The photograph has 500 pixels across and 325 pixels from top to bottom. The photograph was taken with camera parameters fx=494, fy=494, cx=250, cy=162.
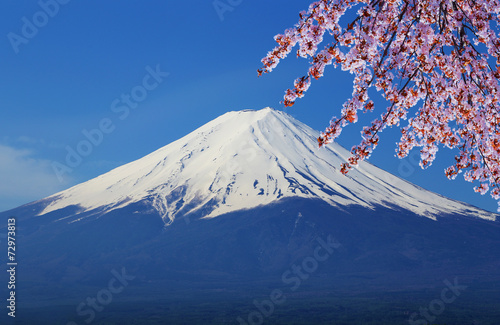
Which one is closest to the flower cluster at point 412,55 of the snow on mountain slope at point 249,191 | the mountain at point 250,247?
the mountain at point 250,247

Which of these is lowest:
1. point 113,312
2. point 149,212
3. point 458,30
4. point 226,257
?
point 458,30

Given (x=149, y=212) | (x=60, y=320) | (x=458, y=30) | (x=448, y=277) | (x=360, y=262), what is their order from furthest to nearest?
(x=149, y=212) < (x=360, y=262) < (x=448, y=277) < (x=60, y=320) < (x=458, y=30)

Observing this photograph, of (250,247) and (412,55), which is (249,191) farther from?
(412,55)

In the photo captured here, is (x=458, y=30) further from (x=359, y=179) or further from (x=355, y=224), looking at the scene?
(x=359, y=179)

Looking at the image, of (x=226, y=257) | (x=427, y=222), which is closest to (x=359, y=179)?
(x=427, y=222)

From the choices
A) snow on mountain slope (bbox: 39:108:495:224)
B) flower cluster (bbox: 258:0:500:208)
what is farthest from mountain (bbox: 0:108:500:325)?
flower cluster (bbox: 258:0:500:208)

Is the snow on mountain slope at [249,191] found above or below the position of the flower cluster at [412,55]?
above

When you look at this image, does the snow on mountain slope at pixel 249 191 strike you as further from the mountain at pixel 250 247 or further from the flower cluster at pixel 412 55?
the flower cluster at pixel 412 55

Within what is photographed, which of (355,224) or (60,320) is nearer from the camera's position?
(60,320)
